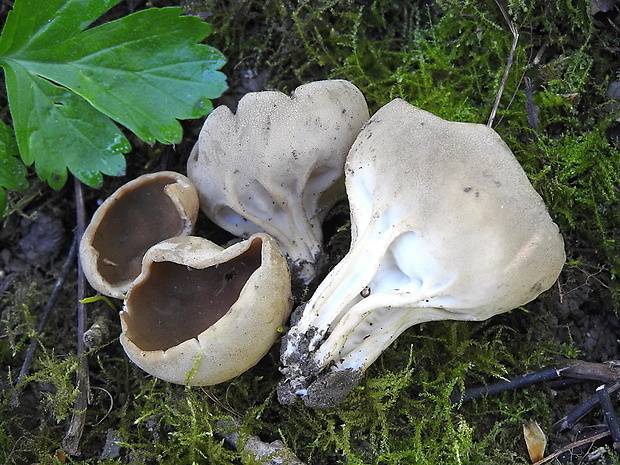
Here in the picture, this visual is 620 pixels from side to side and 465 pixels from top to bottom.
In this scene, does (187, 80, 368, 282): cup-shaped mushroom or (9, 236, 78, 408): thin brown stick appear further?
(9, 236, 78, 408): thin brown stick

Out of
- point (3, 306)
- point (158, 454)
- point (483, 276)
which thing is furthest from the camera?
point (3, 306)

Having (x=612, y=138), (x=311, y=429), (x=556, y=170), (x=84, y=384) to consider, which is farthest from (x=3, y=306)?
(x=612, y=138)

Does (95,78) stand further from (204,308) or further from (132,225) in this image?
(204,308)

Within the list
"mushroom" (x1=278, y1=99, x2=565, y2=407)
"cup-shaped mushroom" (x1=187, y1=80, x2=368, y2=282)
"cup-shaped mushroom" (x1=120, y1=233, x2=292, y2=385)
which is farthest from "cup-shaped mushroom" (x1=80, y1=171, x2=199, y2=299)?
"mushroom" (x1=278, y1=99, x2=565, y2=407)

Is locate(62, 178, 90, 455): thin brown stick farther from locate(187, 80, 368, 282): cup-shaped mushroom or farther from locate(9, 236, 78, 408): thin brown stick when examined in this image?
locate(187, 80, 368, 282): cup-shaped mushroom

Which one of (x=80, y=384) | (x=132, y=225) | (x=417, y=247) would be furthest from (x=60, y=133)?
(x=417, y=247)

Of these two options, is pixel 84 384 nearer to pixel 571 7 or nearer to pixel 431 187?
pixel 431 187
